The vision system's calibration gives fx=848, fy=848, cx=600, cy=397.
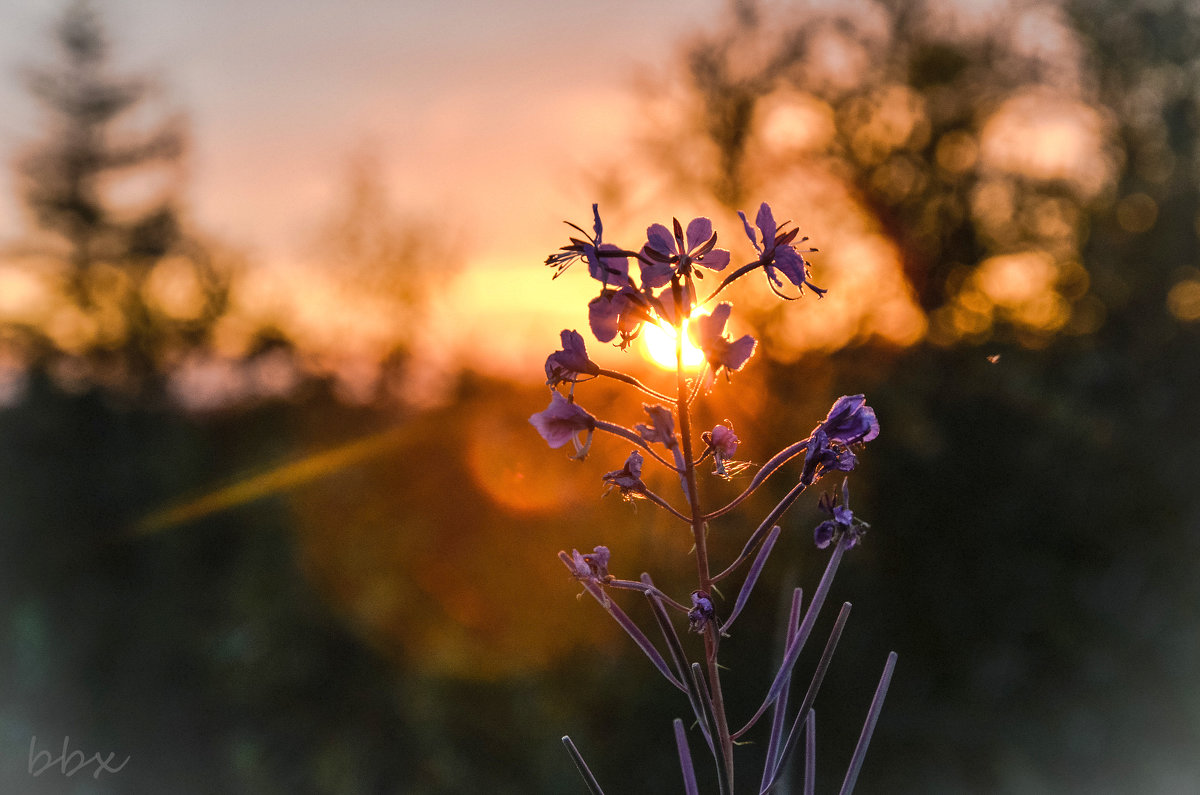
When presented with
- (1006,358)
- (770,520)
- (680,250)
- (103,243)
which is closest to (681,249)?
(680,250)

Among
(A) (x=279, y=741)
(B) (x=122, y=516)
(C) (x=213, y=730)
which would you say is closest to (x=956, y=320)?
(A) (x=279, y=741)

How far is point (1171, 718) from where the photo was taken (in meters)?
5.41

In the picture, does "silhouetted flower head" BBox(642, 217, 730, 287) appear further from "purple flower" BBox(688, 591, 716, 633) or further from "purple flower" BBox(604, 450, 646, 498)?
"purple flower" BBox(688, 591, 716, 633)

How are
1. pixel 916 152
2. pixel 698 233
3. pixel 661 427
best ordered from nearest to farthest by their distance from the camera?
pixel 661 427 → pixel 698 233 → pixel 916 152

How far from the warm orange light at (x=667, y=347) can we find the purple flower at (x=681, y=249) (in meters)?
0.06

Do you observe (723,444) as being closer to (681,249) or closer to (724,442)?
(724,442)

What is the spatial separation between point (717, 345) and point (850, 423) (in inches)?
7.3

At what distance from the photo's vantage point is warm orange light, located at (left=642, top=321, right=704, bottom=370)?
96cm

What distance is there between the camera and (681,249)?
3.14 feet

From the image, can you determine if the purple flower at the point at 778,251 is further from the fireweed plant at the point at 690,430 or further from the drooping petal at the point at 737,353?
the drooping petal at the point at 737,353

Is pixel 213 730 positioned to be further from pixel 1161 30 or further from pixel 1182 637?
pixel 1161 30

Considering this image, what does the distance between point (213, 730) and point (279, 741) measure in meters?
0.53

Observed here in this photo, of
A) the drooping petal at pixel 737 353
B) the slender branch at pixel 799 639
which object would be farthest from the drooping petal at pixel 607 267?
the slender branch at pixel 799 639

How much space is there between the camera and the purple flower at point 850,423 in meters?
0.97
